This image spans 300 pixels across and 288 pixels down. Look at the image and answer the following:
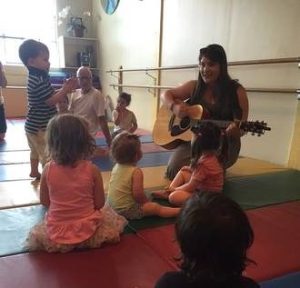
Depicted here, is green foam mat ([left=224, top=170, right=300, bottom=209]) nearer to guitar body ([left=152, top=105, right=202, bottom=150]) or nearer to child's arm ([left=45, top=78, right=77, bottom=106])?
guitar body ([left=152, top=105, right=202, bottom=150])

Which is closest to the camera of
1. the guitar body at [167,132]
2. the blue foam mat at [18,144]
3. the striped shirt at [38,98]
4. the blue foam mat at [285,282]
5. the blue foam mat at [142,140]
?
the blue foam mat at [285,282]

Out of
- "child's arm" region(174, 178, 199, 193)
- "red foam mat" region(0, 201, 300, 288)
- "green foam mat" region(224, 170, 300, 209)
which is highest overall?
"child's arm" region(174, 178, 199, 193)

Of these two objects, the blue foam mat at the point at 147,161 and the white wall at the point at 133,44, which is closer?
the blue foam mat at the point at 147,161

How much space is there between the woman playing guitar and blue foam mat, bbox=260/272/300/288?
110cm

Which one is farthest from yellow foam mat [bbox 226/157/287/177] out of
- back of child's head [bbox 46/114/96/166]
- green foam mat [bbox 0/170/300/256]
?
back of child's head [bbox 46/114/96/166]

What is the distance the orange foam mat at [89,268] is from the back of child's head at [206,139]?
2.24 feet

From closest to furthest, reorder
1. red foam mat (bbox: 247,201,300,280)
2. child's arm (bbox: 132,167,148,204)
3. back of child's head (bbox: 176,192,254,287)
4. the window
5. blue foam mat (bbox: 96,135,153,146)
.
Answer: back of child's head (bbox: 176,192,254,287)
red foam mat (bbox: 247,201,300,280)
child's arm (bbox: 132,167,148,204)
blue foam mat (bbox: 96,135,153,146)
the window

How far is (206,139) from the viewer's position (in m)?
1.90

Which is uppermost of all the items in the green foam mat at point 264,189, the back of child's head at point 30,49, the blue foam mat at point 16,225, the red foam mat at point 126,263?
the back of child's head at point 30,49

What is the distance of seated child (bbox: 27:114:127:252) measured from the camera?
140cm

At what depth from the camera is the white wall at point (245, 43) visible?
2.93 m

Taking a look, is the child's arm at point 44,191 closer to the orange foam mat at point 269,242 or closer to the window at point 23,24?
the orange foam mat at point 269,242

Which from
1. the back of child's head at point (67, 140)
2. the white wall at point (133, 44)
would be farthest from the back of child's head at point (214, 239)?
the white wall at point (133, 44)

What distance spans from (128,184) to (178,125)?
1.10 m
